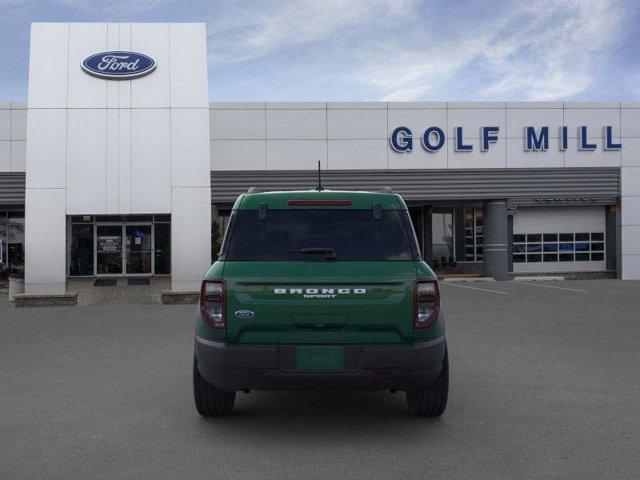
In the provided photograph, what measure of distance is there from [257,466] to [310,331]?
102 centimetres

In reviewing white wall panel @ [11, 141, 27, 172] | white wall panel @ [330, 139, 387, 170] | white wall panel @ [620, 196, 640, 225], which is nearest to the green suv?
white wall panel @ [330, 139, 387, 170]

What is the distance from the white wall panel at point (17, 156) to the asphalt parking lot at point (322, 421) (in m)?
17.7

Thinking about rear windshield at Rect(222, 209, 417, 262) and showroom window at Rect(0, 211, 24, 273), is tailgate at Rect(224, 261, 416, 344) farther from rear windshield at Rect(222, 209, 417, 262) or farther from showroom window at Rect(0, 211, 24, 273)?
showroom window at Rect(0, 211, 24, 273)

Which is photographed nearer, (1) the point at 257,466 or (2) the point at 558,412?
(1) the point at 257,466

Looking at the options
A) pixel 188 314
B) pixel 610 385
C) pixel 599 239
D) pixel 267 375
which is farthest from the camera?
pixel 599 239

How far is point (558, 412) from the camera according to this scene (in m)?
6.05

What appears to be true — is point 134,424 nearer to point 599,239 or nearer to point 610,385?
point 610,385

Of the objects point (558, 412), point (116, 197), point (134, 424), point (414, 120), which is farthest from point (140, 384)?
point (414, 120)

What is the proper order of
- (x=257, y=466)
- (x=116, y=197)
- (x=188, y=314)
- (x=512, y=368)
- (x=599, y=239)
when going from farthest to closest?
(x=599, y=239), (x=116, y=197), (x=188, y=314), (x=512, y=368), (x=257, y=466)

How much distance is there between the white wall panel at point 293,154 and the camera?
27.2 m

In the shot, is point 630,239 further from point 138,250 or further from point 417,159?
point 138,250

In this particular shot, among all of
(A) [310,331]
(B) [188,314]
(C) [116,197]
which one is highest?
(C) [116,197]

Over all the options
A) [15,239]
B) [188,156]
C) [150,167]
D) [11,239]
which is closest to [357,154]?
[188,156]

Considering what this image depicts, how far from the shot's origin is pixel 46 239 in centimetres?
1784
